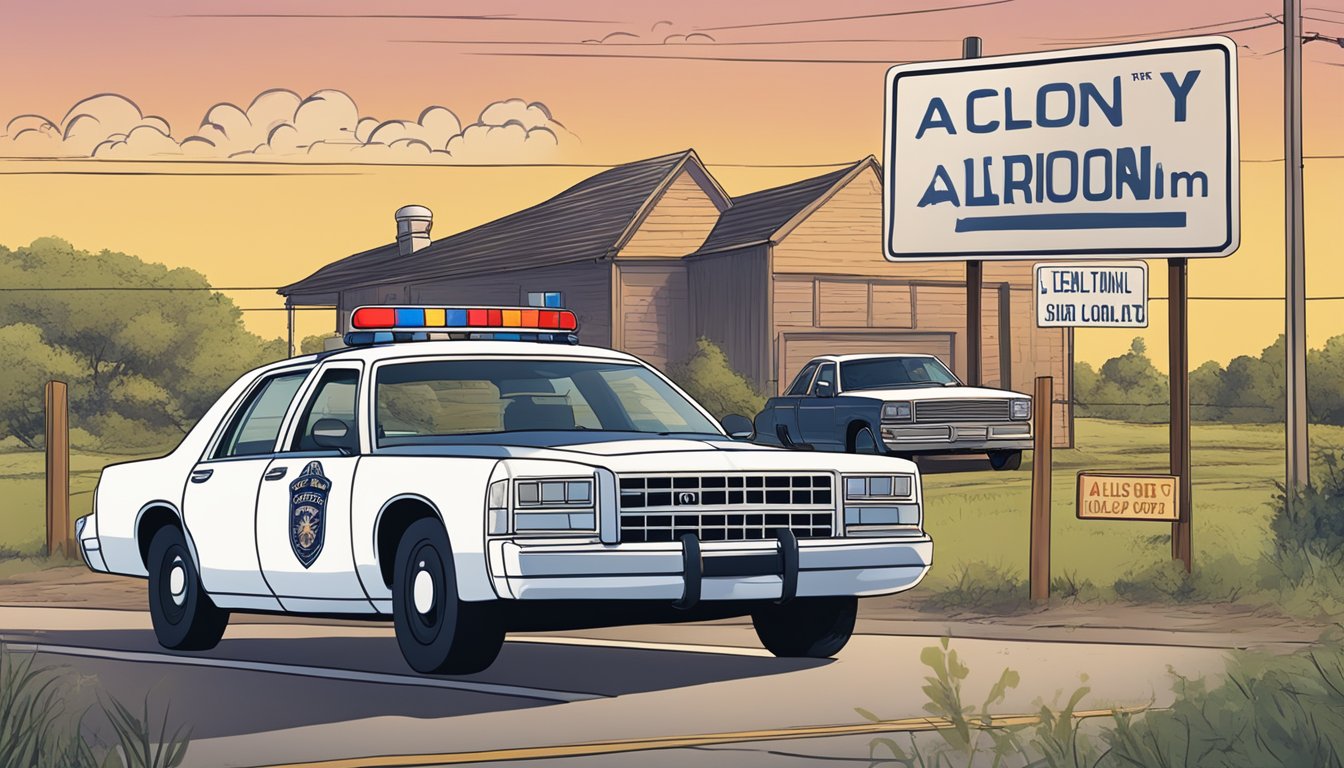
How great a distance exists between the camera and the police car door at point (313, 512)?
38.4 feet

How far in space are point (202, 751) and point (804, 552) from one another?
10.9ft

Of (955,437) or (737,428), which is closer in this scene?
(737,428)

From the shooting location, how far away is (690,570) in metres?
10.6

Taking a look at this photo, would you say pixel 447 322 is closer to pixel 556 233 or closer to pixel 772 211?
pixel 772 211

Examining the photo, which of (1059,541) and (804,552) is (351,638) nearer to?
(804,552)

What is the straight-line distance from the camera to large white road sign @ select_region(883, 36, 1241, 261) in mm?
17422

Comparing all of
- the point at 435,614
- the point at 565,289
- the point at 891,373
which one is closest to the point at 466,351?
the point at 435,614

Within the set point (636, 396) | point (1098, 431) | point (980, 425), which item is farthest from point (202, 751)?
point (1098, 431)

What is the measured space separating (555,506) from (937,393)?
18.3 meters

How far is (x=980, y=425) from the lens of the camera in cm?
2864

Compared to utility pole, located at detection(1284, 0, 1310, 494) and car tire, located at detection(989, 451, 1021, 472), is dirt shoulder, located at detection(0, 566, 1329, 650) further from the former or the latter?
car tire, located at detection(989, 451, 1021, 472)

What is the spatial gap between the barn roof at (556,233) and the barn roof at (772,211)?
1270 mm

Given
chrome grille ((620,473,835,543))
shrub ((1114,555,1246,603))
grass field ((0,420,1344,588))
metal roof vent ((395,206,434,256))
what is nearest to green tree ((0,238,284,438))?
metal roof vent ((395,206,434,256))

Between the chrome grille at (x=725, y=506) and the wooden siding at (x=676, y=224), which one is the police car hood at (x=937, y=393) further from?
the wooden siding at (x=676, y=224)
